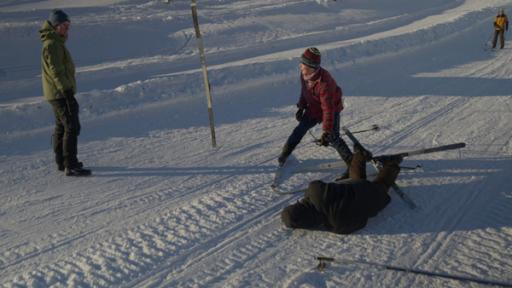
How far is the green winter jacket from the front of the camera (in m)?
5.34

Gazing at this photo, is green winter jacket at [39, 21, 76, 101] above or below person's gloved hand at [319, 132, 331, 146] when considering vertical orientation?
above

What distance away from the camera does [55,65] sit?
17.7 feet

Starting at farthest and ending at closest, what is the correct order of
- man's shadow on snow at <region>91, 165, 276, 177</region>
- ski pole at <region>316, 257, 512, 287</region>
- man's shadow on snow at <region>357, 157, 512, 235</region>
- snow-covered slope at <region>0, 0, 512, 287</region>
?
man's shadow on snow at <region>91, 165, 276, 177</region> → man's shadow on snow at <region>357, 157, 512, 235</region> → snow-covered slope at <region>0, 0, 512, 287</region> → ski pole at <region>316, 257, 512, 287</region>

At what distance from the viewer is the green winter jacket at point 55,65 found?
210 inches

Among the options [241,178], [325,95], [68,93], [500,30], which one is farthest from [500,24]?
[68,93]

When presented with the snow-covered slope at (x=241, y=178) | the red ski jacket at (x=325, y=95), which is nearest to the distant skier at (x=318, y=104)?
the red ski jacket at (x=325, y=95)

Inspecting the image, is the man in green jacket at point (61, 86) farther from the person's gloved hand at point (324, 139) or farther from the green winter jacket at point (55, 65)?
the person's gloved hand at point (324, 139)

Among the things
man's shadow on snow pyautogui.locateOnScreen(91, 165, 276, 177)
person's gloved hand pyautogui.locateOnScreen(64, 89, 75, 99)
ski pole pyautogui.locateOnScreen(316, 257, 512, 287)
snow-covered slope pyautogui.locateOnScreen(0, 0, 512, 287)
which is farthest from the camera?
man's shadow on snow pyautogui.locateOnScreen(91, 165, 276, 177)

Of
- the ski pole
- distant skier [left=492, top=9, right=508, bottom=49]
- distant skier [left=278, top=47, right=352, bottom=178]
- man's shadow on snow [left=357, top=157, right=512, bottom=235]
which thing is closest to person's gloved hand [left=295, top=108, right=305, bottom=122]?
distant skier [left=278, top=47, right=352, bottom=178]

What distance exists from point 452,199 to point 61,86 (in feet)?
15.4

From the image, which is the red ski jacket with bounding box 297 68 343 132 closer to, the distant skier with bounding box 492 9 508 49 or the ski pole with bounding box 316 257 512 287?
the ski pole with bounding box 316 257 512 287

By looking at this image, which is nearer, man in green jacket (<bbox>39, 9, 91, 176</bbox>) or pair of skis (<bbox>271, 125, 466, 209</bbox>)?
pair of skis (<bbox>271, 125, 466, 209</bbox>)

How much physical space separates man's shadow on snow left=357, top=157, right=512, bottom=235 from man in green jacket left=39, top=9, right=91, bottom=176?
12.2 feet

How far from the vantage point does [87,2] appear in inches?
981
